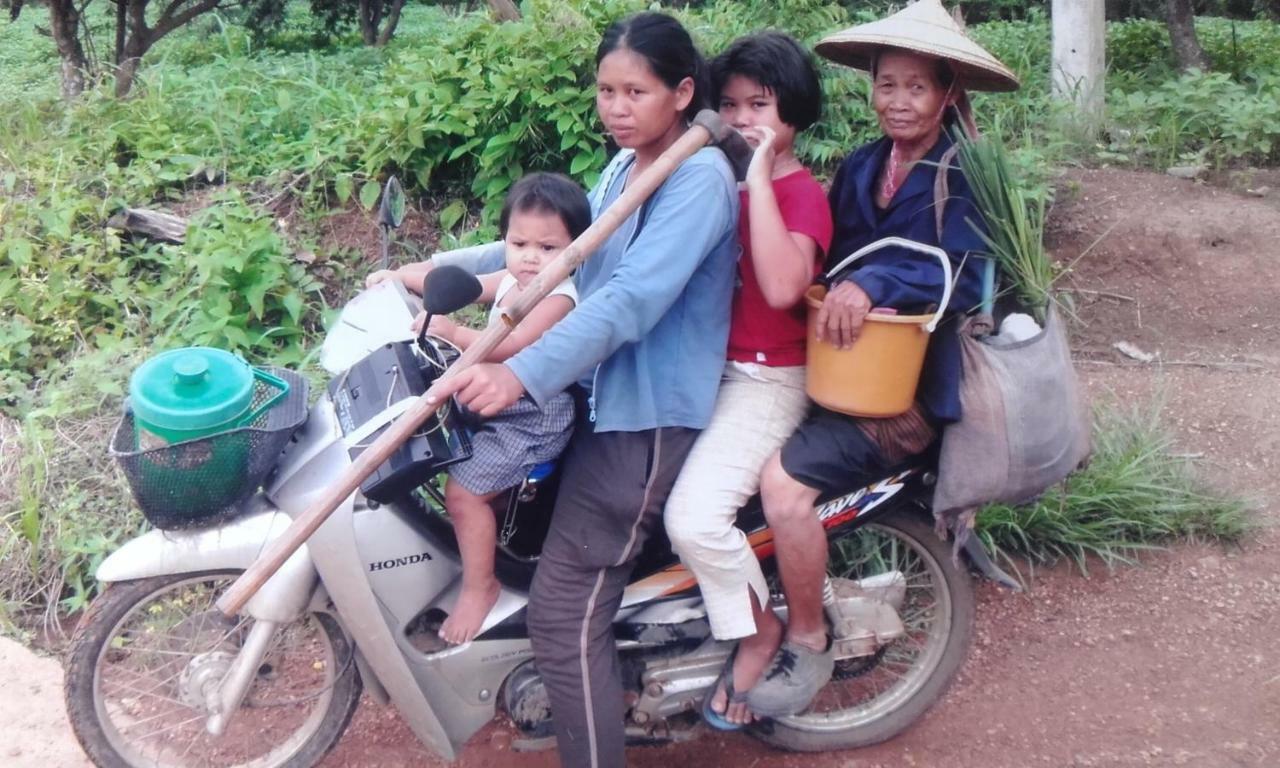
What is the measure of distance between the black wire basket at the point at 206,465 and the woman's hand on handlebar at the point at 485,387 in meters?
0.54

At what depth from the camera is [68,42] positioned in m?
7.47

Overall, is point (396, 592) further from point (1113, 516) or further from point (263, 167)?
point (263, 167)

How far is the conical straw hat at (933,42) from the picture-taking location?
A: 266 cm

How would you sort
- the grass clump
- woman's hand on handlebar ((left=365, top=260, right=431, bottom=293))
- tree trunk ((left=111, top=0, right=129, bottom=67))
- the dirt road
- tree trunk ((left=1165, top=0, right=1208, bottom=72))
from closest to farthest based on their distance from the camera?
woman's hand on handlebar ((left=365, top=260, right=431, bottom=293)) < the dirt road < the grass clump < tree trunk ((left=1165, top=0, right=1208, bottom=72)) < tree trunk ((left=111, top=0, right=129, bottom=67))

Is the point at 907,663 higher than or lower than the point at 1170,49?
lower

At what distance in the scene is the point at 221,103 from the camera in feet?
20.1

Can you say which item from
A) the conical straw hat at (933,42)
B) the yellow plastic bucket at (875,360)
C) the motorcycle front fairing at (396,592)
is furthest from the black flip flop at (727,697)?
the conical straw hat at (933,42)

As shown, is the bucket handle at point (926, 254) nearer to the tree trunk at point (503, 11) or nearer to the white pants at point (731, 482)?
the white pants at point (731, 482)

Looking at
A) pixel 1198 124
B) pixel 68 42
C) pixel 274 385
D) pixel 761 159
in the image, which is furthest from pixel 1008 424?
pixel 68 42

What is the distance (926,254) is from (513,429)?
104 centimetres

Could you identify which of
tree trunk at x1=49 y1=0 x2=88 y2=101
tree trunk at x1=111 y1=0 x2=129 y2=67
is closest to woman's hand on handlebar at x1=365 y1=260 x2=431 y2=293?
tree trunk at x1=49 y1=0 x2=88 y2=101

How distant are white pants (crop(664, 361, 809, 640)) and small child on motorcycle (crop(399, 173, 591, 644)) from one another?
0.35 meters

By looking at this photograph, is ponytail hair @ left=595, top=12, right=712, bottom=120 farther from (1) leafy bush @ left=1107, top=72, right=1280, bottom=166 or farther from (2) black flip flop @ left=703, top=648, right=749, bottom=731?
(1) leafy bush @ left=1107, top=72, right=1280, bottom=166

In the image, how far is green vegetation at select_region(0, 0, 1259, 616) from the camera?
4277mm
